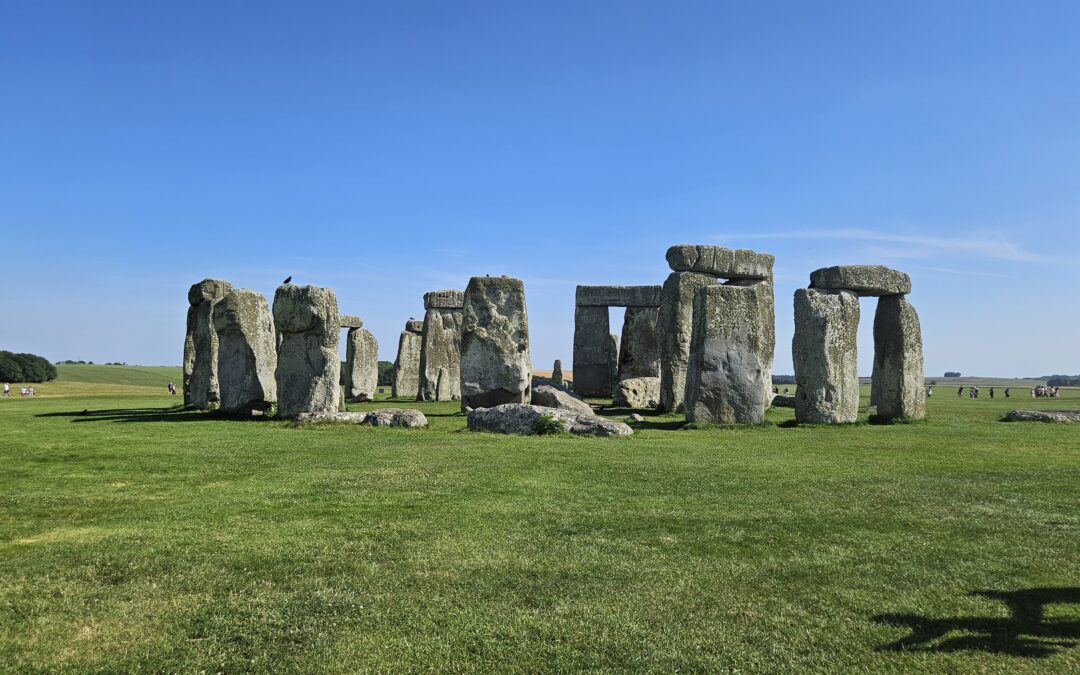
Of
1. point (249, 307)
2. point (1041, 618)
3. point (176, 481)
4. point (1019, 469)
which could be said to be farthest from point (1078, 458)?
point (249, 307)

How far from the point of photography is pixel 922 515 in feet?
20.3

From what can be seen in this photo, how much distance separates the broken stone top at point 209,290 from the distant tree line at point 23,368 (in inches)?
1102

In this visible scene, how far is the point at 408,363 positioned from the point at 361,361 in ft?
6.13

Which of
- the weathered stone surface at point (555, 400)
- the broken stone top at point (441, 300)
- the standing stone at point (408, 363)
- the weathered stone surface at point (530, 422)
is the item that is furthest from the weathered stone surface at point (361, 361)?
the weathered stone surface at point (530, 422)

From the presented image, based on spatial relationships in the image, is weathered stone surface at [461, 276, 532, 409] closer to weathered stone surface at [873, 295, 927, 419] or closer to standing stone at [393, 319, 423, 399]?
weathered stone surface at [873, 295, 927, 419]

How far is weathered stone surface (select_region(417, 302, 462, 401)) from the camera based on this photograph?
80.1 feet

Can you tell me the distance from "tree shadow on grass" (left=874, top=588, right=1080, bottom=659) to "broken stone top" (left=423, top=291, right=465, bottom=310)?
2235cm

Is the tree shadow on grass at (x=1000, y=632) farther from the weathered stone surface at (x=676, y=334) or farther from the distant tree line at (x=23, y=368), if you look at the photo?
the distant tree line at (x=23, y=368)

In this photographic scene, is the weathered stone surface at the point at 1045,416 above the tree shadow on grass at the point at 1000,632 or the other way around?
above

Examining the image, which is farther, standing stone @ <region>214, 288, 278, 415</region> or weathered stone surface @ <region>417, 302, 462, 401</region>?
weathered stone surface @ <region>417, 302, 462, 401</region>

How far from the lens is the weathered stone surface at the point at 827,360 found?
14211mm

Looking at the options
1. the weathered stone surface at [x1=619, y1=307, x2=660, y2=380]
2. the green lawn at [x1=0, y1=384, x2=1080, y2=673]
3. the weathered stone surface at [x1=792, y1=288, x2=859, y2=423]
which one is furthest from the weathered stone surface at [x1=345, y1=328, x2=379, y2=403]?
the green lawn at [x1=0, y1=384, x2=1080, y2=673]

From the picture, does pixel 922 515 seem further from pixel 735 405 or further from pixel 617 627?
pixel 735 405

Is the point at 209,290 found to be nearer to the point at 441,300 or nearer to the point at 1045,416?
the point at 441,300
